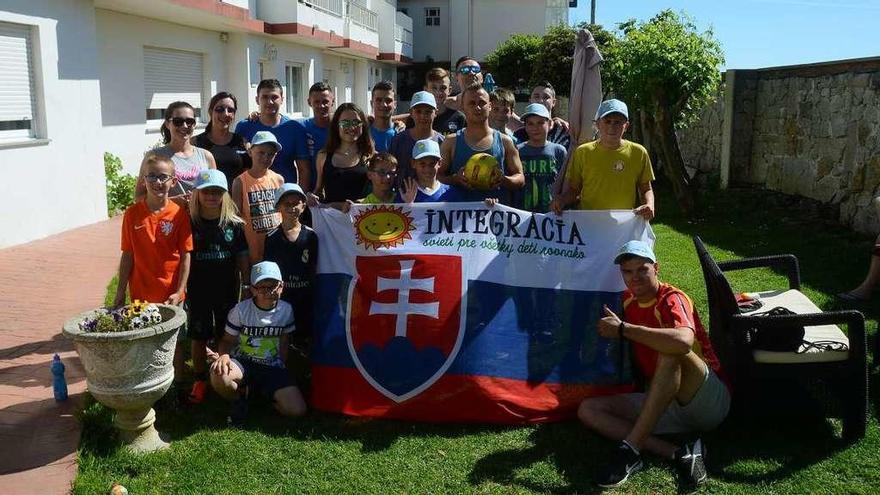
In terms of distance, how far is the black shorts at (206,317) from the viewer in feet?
15.5

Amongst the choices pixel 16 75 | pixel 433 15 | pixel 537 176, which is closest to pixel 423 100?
pixel 537 176

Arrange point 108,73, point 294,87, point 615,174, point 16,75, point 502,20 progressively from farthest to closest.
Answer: point 502,20, point 294,87, point 108,73, point 16,75, point 615,174

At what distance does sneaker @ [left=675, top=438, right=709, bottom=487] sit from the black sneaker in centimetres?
20

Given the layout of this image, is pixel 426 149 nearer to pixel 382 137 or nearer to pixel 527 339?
pixel 382 137

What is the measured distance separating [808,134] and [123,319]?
10.1 meters

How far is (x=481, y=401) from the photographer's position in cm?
432

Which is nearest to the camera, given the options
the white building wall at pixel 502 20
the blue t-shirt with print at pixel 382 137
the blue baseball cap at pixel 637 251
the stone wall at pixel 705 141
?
the blue baseball cap at pixel 637 251

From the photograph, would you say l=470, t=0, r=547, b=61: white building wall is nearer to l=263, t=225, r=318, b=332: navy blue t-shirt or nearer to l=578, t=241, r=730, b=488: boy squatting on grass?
l=263, t=225, r=318, b=332: navy blue t-shirt

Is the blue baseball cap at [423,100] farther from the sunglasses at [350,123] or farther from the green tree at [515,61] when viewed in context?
the green tree at [515,61]

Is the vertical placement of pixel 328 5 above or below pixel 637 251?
above

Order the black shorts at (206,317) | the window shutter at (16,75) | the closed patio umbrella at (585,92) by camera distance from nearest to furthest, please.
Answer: the black shorts at (206,317) < the closed patio umbrella at (585,92) < the window shutter at (16,75)

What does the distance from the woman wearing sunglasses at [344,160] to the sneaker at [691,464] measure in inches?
112

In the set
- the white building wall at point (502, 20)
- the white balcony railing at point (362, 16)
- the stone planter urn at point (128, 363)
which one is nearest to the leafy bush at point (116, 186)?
the stone planter urn at point (128, 363)

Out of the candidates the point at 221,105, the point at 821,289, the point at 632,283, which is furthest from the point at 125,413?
the point at 821,289
